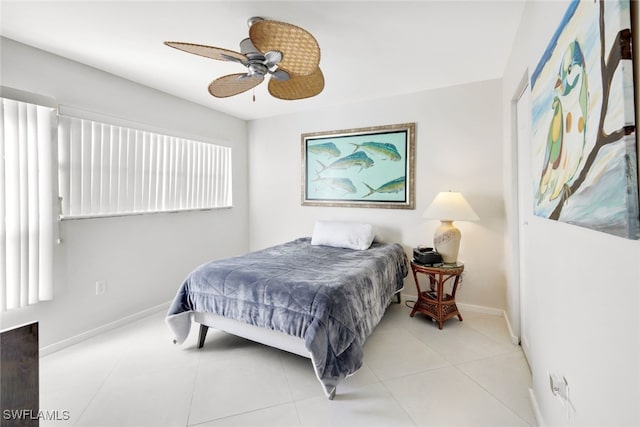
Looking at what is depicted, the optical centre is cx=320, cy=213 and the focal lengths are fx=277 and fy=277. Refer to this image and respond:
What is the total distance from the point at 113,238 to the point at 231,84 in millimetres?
1943

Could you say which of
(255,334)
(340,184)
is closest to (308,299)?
(255,334)

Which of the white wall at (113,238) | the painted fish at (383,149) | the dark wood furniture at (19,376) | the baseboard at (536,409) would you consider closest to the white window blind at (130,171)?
the white wall at (113,238)

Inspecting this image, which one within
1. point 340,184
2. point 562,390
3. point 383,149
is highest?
point 383,149

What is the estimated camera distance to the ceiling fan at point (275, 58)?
1.51 m

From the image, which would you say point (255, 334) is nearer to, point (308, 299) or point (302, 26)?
point (308, 299)

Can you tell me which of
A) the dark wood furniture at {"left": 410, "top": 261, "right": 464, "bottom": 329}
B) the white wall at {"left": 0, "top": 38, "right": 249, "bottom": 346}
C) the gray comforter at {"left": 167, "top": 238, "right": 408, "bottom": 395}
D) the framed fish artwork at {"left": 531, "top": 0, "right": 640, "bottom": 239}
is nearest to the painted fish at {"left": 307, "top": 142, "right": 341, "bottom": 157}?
the white wall at {"left": 0, "top": 38, "right": 249, "bottom": 346}

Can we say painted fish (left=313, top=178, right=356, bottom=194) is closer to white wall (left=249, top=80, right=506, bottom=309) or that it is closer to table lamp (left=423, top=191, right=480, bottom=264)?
Result: white wall (left=249, top=80, right=506, bottom=309)

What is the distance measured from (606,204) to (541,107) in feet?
2.58

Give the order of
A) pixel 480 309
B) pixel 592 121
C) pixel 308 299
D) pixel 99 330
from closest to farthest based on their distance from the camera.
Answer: pixel 592 121
pixel 308 299
pixel 99 330
pixel 480 309

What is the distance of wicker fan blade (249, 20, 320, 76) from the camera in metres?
1.47

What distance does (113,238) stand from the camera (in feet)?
9.00

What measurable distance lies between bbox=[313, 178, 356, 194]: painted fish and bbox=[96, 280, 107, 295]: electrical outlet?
2.64m

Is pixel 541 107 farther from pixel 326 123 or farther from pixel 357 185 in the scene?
pixel 326 123

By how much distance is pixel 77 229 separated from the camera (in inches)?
97.2
